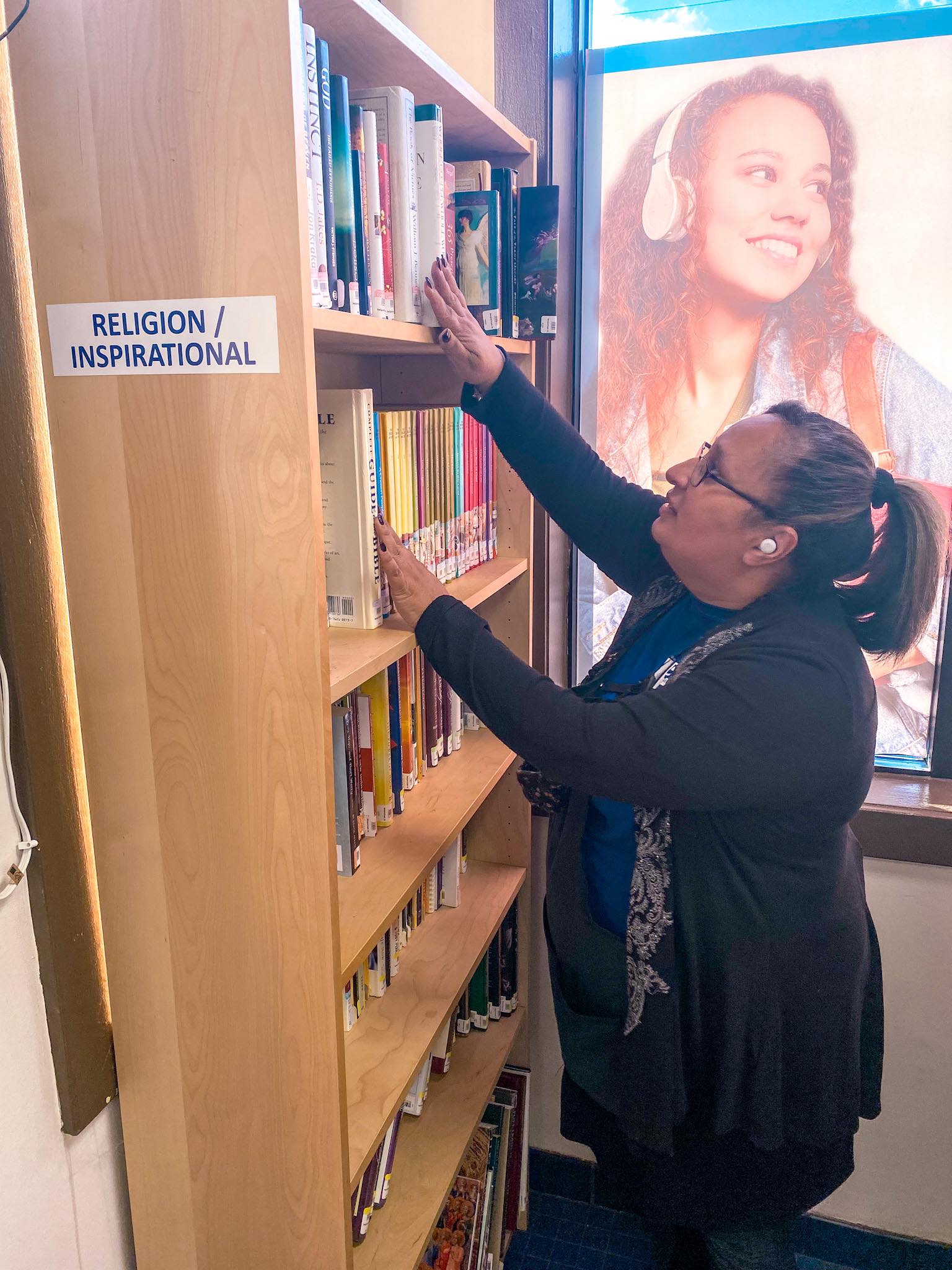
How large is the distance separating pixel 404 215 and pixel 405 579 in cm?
46

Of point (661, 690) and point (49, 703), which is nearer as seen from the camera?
point (49, 703)

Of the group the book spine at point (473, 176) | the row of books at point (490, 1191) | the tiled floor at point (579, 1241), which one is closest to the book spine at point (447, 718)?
the row of books at point (490, 1191)

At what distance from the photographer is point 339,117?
1.00 metres

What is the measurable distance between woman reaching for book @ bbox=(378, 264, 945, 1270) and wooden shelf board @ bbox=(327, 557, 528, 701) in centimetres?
3

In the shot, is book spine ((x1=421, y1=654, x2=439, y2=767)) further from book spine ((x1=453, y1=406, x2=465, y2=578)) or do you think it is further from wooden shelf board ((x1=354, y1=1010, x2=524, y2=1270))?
wooden shelf board ((x1=354, y1=1010, x2=524, y2=1270))

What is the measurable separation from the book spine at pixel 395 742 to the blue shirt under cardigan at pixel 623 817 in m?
0.30

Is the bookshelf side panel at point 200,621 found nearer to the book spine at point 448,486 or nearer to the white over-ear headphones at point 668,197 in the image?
the book spine at point 448,486

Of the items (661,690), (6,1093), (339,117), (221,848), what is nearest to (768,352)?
(661,690)

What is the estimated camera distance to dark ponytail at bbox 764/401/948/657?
1203 mm

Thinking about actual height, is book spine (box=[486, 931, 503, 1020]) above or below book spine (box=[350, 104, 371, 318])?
below

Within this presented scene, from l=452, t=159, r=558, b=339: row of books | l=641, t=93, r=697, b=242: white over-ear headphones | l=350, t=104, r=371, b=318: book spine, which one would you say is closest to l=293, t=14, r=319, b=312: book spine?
l=350, t=104, r=371, b=318: book spine

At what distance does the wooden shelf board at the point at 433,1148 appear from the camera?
Answer: 4.18ft

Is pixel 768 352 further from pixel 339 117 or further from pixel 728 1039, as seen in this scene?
pixel 728 1039

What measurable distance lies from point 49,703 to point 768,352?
143 cm
